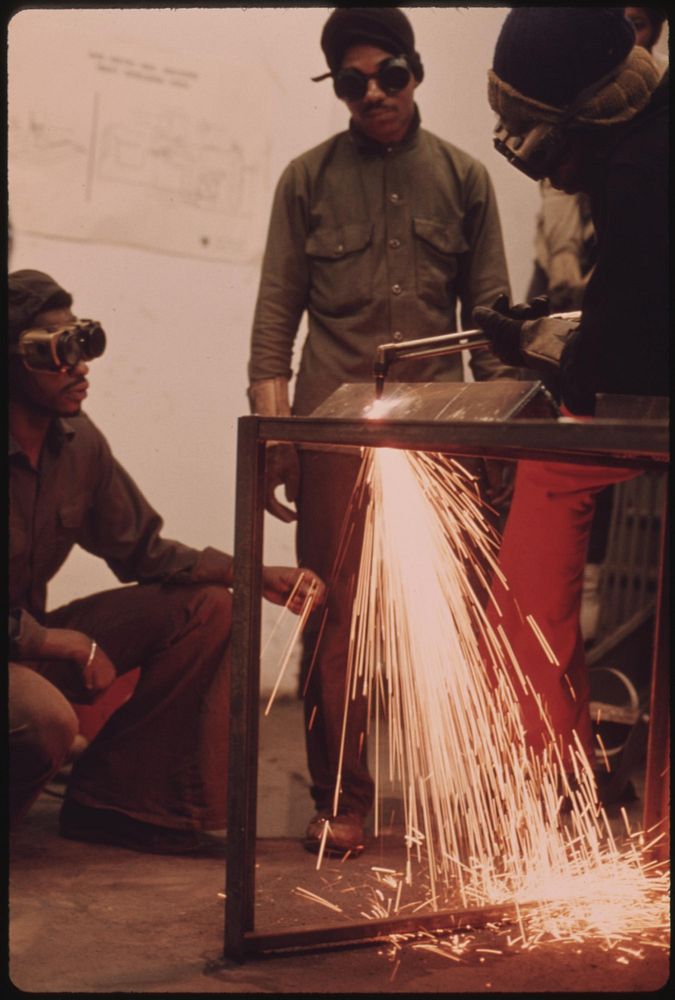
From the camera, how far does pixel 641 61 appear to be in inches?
84.7

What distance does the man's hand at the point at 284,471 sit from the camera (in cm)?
281

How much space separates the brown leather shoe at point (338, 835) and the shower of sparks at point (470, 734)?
4.5 inches

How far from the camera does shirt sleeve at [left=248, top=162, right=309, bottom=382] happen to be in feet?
9.59

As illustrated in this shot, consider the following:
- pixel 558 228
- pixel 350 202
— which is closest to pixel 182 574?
pixel 350 202

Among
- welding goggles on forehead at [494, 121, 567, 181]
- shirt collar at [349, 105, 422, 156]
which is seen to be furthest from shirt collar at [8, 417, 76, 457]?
welding goggles on forehead at [494, 121, 567, 181]

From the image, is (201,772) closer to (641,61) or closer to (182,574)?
(182,574)

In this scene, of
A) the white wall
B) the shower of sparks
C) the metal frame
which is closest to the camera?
the metal frame

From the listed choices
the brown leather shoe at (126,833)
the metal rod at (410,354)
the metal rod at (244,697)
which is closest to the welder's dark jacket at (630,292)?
the metal rod at (410,354)

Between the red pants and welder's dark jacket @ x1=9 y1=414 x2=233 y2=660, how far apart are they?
69 centimetres

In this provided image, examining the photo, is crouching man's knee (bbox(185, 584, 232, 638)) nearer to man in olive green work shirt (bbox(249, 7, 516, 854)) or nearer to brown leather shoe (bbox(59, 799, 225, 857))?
man in olive green work shirt (bbox(249, 7, 516, 854))

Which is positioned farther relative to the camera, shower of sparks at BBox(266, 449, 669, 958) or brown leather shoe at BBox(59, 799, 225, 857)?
brown leather shoe at BBox(59, 799, 225, 857)

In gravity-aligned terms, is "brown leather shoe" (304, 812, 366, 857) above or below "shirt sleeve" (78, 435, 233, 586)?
below

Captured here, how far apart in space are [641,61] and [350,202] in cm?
89

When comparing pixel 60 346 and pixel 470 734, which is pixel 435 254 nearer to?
pixel 60 346
